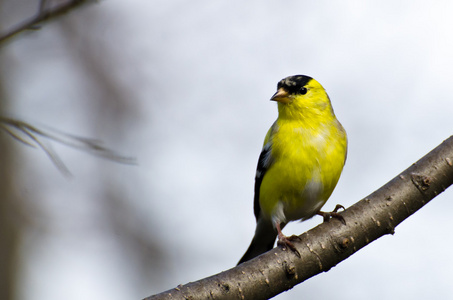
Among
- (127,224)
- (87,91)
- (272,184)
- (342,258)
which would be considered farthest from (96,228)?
(342,258)

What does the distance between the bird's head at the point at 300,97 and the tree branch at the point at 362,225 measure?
1719mm

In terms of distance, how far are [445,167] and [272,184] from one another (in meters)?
1.76

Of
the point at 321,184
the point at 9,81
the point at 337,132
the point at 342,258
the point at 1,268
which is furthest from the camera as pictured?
the point at 9,81

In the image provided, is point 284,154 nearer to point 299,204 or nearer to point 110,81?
point 299,204

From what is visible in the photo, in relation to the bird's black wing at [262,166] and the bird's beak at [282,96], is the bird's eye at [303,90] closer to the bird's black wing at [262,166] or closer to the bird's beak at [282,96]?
the bird's beak at [282,96]

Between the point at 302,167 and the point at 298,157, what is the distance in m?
0.11

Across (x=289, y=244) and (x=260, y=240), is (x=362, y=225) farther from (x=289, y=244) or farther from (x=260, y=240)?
(x=260, y=240)

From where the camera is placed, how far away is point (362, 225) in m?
3.93

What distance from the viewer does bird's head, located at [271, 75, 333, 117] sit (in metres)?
5.62

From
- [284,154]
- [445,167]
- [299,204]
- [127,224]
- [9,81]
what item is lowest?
[445,167]

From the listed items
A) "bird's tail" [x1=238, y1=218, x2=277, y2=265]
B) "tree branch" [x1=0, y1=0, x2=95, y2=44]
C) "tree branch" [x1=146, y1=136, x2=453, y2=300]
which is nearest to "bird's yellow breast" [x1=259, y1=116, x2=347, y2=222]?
"bird's tail" [x1=238, y1=218, x2=277, y2=265]

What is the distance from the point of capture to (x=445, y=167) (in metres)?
3.93

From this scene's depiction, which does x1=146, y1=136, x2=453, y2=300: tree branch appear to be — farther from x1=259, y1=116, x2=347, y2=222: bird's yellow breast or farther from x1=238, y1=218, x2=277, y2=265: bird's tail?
x1=238, y1=218, x2=277, y2=265: bird's tail

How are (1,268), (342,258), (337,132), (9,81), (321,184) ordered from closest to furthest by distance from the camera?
(342,258) → (321,184) → (337,132) → (1,268) → (9,81)
